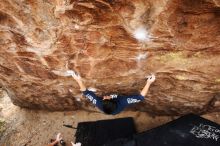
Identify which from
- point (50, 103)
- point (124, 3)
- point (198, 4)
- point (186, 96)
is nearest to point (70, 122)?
point (50, 103)

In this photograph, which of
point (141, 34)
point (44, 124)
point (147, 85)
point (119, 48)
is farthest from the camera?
point (44, 124)

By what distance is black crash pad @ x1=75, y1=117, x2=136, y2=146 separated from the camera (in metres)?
4.59

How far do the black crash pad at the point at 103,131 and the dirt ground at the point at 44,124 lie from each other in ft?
0.61

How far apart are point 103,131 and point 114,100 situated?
86 cm

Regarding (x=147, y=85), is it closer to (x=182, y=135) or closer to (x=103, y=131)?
(x=182, y=135)

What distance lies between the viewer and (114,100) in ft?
13.5

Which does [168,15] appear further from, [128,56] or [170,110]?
[170,110]

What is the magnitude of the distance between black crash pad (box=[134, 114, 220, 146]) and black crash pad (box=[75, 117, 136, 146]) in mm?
603

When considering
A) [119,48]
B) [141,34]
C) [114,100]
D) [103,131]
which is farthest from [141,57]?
[103,131]

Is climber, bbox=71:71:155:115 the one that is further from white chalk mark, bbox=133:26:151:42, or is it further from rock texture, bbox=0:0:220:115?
white chalk mark, bbox=133:26:151:42

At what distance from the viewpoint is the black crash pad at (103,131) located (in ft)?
15.1

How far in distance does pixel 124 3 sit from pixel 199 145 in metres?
2.12

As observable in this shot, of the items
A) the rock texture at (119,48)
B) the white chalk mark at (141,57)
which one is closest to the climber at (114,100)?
the rock texture at (119,48)

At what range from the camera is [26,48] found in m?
3.91
